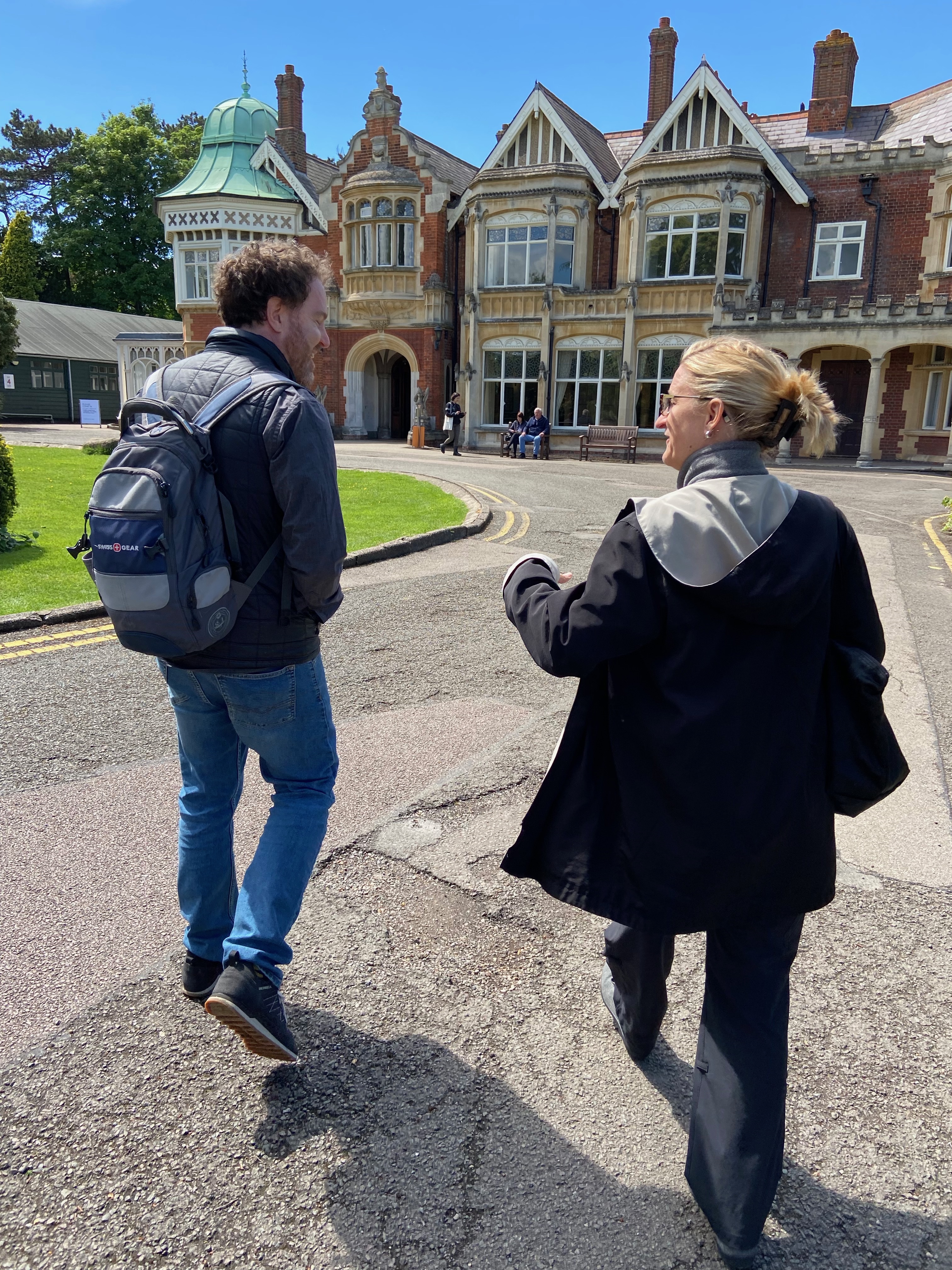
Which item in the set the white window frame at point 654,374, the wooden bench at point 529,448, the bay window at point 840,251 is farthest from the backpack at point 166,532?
the bay window at point 840,251

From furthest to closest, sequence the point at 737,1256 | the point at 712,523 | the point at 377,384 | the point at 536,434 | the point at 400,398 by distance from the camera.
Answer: the point at 400,398, the point at 377,384, the point at 536,434, the point at 737,1256, the point at 712,523

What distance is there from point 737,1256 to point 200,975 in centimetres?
160

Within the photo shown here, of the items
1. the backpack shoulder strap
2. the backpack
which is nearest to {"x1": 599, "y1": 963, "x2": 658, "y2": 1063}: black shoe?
the backpack

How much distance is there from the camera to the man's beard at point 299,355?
8.32ft

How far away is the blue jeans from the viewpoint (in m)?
2.42

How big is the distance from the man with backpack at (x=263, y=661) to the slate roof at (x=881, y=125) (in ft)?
102

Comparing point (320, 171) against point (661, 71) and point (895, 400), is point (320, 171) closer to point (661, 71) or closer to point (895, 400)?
point (661, 71)

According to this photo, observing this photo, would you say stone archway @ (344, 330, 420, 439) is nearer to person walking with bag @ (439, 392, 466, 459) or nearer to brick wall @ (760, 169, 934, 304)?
person walking with bag @ (439, 392, 466, 459)

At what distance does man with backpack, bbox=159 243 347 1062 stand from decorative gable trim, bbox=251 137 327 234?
117 ft

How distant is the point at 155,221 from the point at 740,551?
59.6 meters

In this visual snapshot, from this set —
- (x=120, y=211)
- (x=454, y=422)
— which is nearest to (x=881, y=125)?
(x=454, y=422)

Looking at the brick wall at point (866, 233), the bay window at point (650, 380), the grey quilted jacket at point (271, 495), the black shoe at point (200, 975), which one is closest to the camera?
the grey quilted jacket at point (271, 495)

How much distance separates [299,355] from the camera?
8.42ft

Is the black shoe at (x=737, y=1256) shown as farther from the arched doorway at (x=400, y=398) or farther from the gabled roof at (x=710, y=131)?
the arched doorway at (x=400, y=398)
